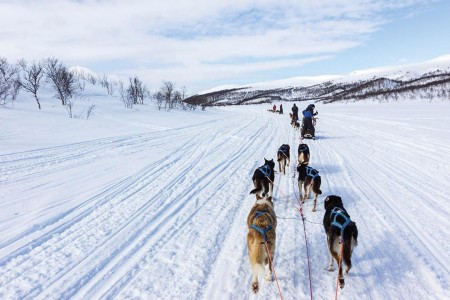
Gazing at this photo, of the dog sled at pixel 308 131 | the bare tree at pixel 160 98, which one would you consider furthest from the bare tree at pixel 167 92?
the dog sled at pixel 308 131

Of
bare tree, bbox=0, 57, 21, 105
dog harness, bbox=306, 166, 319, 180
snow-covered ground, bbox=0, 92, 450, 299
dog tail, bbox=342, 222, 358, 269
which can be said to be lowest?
snow-covered ground, bbox=0, 92, 450, 299

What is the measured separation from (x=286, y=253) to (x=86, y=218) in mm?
3461

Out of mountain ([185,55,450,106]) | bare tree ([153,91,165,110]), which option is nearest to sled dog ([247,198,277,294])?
mountain ([185,55,450,106])

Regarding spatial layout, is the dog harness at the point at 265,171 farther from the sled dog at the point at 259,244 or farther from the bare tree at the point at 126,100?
the bare tree at the point at 126,100

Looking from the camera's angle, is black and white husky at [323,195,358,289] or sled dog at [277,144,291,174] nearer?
black and white husky at [323,195,358,289]

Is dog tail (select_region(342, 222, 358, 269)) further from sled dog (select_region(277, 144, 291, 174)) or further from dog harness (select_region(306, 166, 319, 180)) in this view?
sled dog (select_region(277, 144, 291, 174))

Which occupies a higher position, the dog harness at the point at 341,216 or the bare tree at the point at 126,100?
the bare tree at the point at 126,100

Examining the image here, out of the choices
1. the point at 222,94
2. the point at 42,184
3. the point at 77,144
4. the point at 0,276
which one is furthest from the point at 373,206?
the point at 222,94

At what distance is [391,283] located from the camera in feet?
11.1

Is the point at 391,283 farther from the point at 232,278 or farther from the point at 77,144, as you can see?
the point at 77,144

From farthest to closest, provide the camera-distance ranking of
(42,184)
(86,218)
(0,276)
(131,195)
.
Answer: (42,184)
(131,195)
(86,218)
(0,276)

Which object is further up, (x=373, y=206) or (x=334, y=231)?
(x=334, y=231)

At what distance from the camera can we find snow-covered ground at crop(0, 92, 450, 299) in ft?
11.2

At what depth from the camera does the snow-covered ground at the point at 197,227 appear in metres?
3.42
